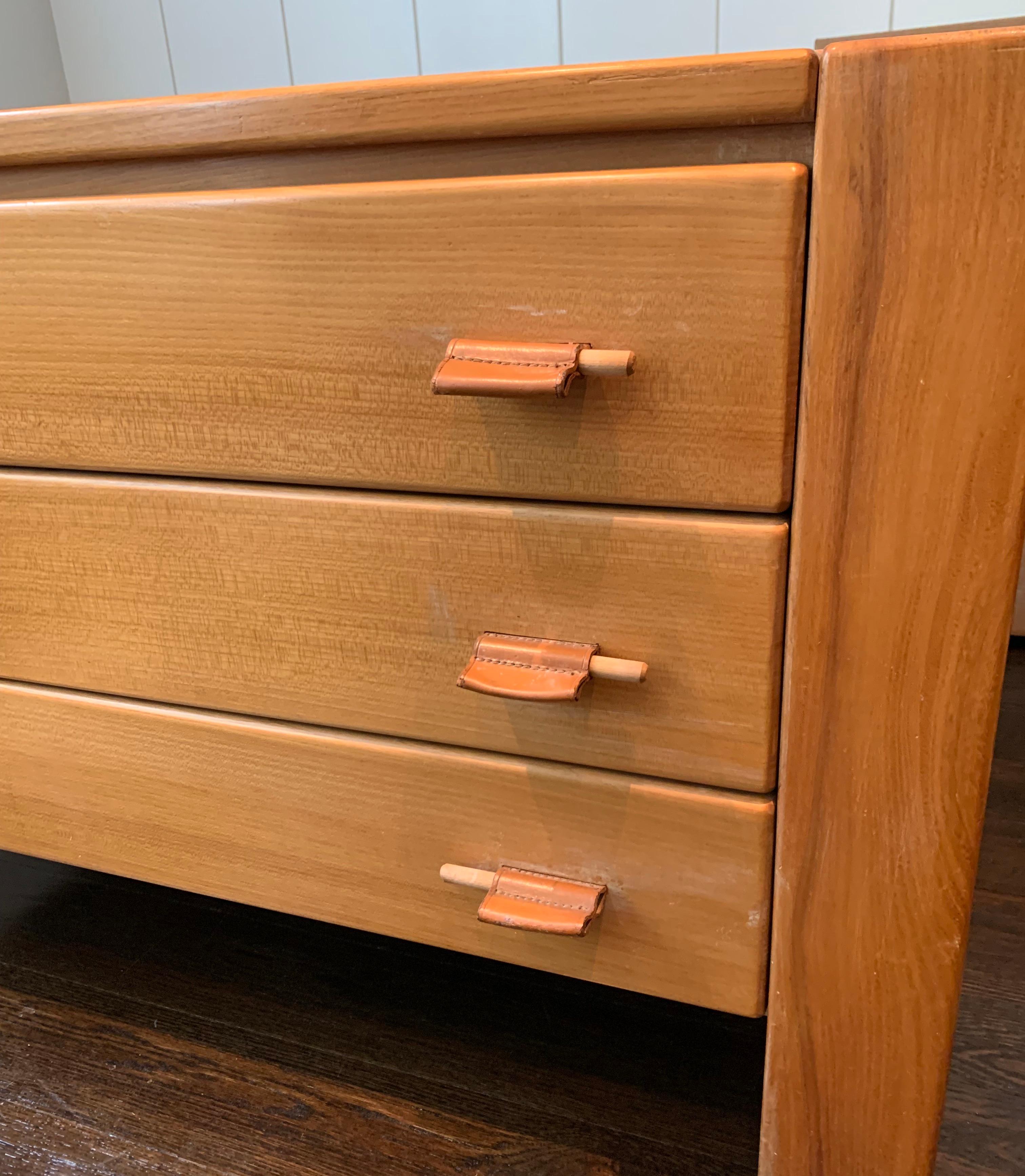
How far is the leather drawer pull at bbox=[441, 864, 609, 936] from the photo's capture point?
0.48 m

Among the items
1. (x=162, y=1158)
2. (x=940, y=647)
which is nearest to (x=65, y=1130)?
(x=162, y=1158)

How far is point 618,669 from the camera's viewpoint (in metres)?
0.44

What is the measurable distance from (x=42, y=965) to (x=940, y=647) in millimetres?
770

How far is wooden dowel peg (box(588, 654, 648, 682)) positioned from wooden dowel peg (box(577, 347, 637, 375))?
14cm

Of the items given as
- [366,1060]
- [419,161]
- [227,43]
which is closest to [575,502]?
[419,161]

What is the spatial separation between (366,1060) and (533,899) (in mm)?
276

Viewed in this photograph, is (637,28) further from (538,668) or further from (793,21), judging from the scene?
(538,668)

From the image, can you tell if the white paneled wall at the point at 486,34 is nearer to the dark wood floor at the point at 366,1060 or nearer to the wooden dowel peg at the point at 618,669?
the wooden dowel peg at the point at 618,669

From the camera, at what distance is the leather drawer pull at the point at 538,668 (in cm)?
44

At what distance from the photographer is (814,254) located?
0.37m

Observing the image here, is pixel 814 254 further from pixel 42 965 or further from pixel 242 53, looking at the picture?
pixel 242 53

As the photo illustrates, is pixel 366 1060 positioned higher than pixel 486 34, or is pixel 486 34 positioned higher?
pixel 486 34

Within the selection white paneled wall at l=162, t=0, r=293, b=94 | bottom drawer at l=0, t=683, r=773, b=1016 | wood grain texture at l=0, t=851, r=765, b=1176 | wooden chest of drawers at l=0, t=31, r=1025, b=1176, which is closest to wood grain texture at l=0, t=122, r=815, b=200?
wooden chest of drawers at l=0, t=31, r=1025, b=1176

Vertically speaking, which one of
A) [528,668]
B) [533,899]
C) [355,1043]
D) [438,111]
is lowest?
[355,1043]
